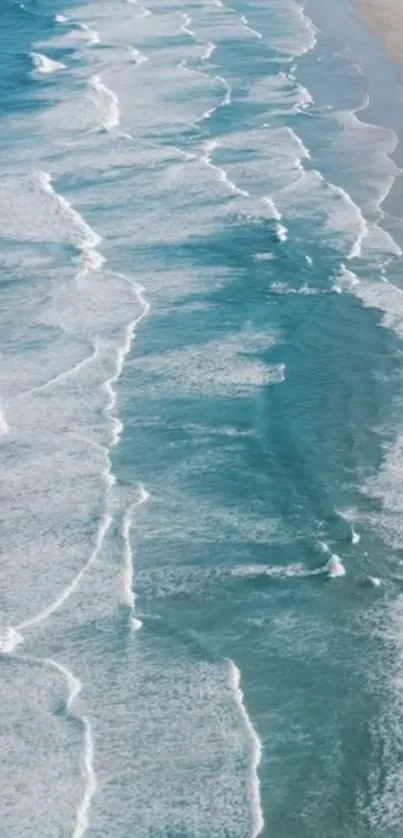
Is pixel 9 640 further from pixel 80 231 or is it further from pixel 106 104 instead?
pixel 106 104

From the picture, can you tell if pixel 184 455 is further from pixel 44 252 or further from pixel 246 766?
pixel 44 252

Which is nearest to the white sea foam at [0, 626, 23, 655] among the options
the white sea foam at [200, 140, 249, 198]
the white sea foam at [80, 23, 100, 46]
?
the white sea foam at [200, 140, 249, 198]

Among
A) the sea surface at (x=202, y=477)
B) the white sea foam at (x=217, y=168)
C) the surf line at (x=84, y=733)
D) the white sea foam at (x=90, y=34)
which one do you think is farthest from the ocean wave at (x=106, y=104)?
the surf line at (x=84, y=733)

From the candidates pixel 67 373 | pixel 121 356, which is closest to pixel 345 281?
pixel 121 356

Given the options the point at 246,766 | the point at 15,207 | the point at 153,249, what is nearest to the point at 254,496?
the point at 246,766

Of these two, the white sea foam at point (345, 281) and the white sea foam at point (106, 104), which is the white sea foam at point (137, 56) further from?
the white sea foam at point (345, 281)

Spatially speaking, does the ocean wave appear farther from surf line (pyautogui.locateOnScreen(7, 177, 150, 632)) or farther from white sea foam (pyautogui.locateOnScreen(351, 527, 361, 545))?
white sea foam (pyautogui.locateOnScreen(351, 527, 361, 545))

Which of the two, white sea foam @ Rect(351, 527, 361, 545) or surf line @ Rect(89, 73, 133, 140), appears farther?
surf line @ Rect(89, 73, 133, 140)
